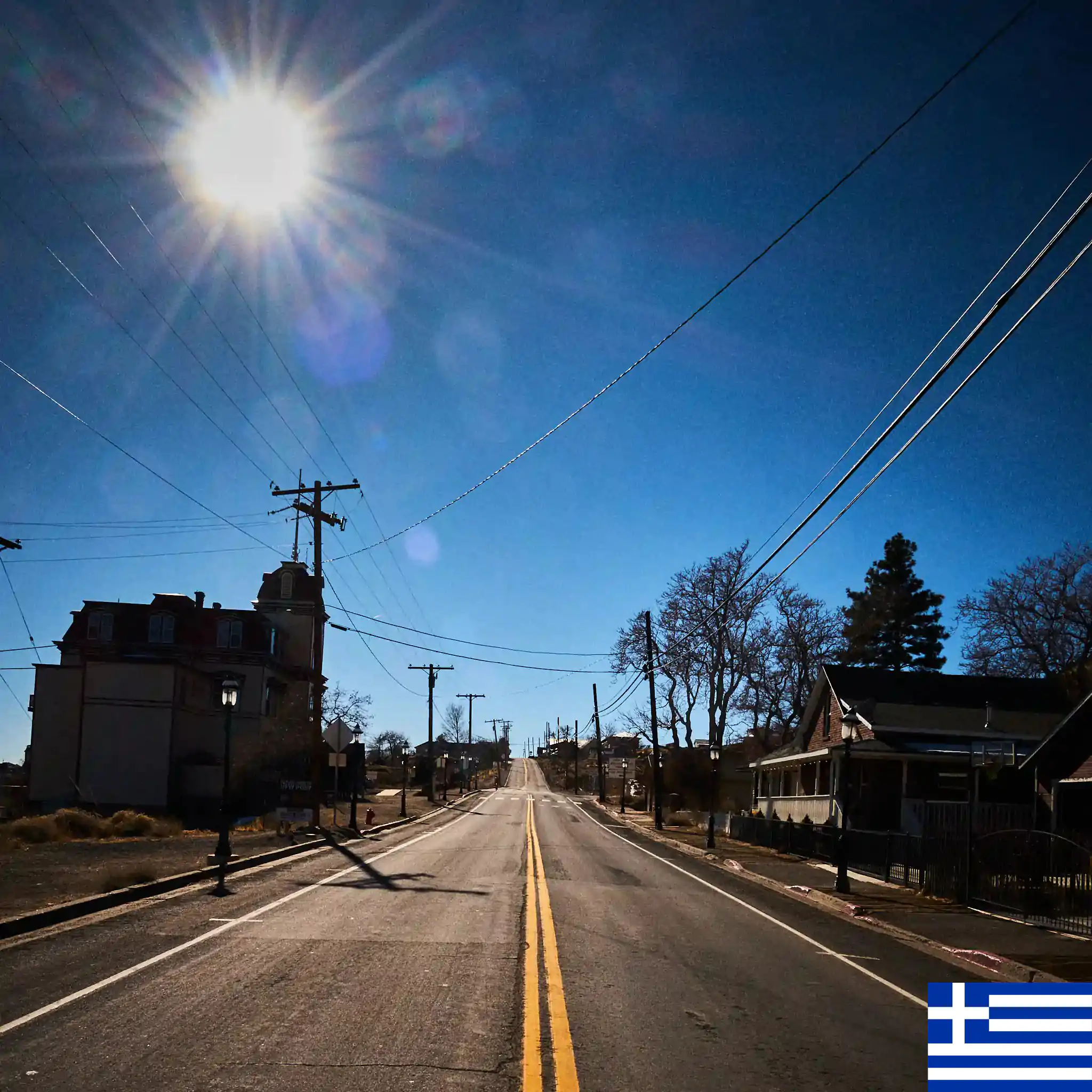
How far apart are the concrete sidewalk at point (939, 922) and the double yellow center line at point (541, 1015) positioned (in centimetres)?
529

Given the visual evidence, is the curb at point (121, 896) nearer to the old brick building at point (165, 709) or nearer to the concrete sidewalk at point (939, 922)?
the concrete sidewalk at point (939, 922)

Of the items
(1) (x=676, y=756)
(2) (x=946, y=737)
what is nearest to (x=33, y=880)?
(2) (x=946, y=737)

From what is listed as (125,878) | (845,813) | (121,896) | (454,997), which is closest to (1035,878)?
(845,813)

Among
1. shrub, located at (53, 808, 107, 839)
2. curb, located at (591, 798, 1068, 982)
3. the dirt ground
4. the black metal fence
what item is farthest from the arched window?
the black metal fence

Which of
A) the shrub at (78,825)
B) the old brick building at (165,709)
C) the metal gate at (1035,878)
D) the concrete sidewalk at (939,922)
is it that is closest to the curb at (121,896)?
the shrub at (78,825)

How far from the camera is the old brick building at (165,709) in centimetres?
4900

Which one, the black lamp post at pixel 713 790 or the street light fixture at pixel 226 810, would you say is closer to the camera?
the street light fixture at pixel 226 810

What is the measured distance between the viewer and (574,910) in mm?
15727

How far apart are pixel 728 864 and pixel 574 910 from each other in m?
13.7

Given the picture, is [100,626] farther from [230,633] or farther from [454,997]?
[454,997]

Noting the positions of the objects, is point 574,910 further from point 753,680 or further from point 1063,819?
point 753,680

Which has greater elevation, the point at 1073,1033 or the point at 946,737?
the point at 946,737

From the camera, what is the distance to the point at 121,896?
14.8 meters

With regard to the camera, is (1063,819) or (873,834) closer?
(873,834)
